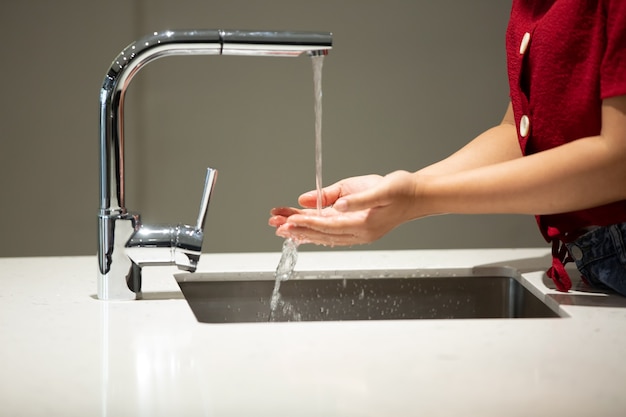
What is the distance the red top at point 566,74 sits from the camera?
1.16m

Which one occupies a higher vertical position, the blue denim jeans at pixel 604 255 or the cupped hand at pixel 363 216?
the cupped hand at pixel 363 216

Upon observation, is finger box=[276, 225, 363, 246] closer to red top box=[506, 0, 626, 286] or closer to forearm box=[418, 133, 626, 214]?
forearm box=[418, 133, 626, 214]

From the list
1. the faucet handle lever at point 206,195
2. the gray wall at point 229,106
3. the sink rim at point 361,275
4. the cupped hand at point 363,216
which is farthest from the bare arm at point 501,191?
the gray wall at point 229,106

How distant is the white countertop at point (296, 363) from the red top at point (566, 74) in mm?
206

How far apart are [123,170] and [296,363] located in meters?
0.40

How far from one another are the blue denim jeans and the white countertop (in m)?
0.03

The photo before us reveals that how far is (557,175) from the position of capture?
3.83ft

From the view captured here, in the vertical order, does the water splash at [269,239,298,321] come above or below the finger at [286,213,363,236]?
below

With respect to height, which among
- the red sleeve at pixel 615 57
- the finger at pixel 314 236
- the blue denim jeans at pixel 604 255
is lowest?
the blue denim jeans at pixel 604 255

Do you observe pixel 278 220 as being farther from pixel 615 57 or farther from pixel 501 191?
pixel 615 57

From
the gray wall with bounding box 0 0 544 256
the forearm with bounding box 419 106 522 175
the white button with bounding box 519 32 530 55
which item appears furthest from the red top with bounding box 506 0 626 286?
the gray wall with bounding box 0 0 544 256

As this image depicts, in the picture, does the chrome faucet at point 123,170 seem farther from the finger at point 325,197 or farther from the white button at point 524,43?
the white button at point 524,43

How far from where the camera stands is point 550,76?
125cm

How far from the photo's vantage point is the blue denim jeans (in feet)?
4.14
